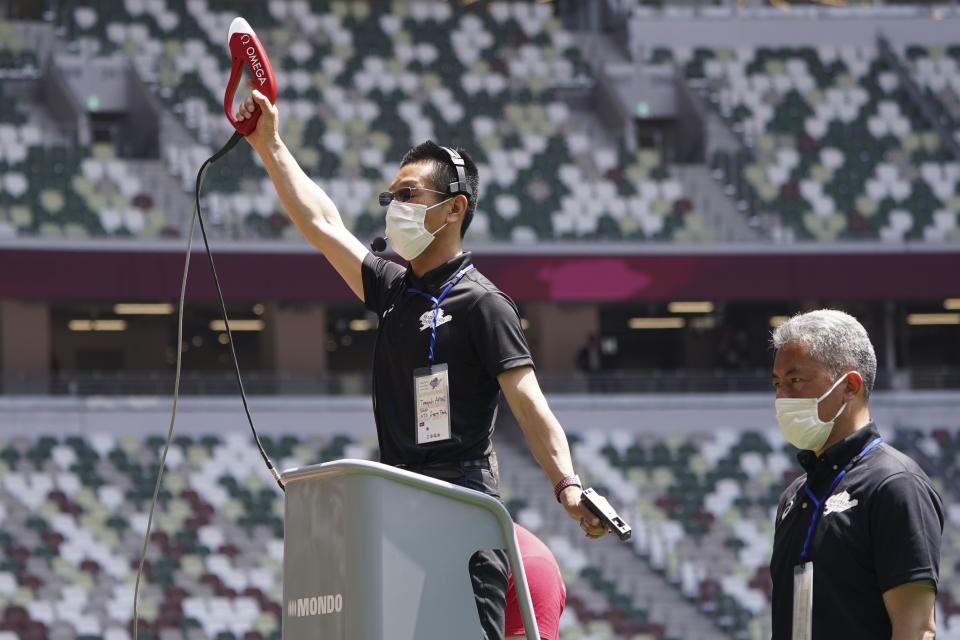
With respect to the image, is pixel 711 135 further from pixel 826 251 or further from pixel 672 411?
pixel 672 411

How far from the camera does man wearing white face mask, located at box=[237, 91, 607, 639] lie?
11.8 ft

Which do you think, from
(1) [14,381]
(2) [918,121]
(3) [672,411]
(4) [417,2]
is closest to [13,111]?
(1) [14,381]

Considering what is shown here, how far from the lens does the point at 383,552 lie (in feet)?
10.0

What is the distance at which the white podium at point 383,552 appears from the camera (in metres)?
3.05

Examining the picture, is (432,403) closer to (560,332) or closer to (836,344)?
(836,344)

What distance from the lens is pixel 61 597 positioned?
1509 centimetres

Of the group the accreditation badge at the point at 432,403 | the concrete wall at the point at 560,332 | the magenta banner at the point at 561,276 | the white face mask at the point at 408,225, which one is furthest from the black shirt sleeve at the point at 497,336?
the concrete wall at the point at 560,332

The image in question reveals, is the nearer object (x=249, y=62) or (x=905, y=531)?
(x=905, y=531)

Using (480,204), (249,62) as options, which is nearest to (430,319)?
(249,62)

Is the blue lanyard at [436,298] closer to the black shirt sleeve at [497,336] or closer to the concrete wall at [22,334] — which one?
the black shirt sleeve at [497,336]

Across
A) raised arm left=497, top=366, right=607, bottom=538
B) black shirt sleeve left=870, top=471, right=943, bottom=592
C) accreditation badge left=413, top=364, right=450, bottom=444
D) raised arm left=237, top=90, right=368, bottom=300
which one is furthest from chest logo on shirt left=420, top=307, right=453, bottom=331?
black shirt sleeve left=870, top=471, right=943, bottom=592

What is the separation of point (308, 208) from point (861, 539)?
1.61 metres

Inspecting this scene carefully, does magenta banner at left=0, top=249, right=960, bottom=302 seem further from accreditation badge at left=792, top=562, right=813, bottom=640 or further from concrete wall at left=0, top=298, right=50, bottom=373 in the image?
accreditation badge at left=792, top=562, right=813, bottom=640

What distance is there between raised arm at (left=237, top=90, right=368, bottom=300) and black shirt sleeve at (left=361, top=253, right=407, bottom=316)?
2cm
